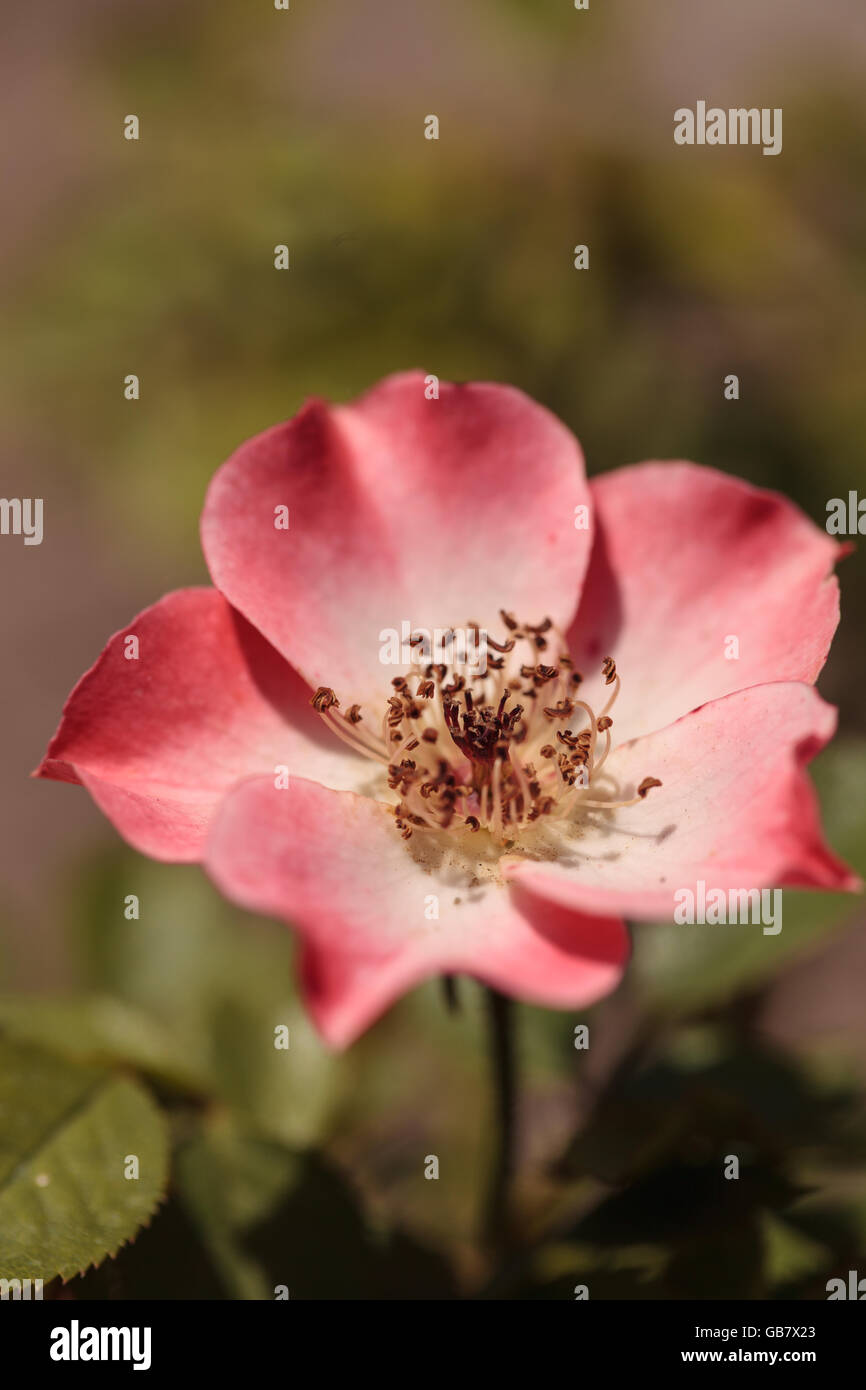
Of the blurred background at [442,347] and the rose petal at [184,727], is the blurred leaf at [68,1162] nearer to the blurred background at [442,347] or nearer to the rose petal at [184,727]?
the blurred background at [442,347]

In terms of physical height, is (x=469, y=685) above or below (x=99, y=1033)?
above

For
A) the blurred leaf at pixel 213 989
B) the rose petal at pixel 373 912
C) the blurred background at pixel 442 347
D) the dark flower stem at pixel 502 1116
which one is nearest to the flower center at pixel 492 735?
the rose petal at pixel 373 912

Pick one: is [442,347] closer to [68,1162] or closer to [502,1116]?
[502,1116]

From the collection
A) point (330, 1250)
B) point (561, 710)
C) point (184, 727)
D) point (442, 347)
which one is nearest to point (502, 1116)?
point (330, 1250)

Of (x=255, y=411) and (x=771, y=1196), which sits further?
(x=255, y=411)

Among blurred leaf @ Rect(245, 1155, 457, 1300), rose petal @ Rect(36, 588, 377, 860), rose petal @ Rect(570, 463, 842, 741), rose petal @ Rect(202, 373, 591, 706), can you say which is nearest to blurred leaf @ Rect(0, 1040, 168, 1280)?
blurred leaf @ Rect(245, 1155, 457, 1300)

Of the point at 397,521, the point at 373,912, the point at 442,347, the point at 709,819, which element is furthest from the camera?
the point at 442,347
